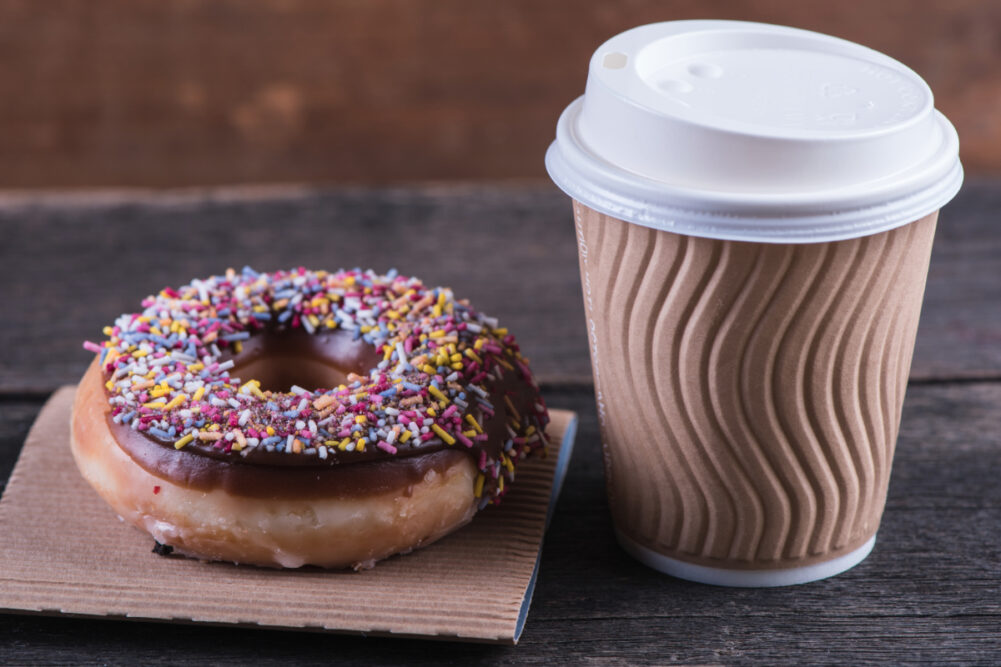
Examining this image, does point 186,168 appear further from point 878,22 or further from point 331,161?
point 878,22

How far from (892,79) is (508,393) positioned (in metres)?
0.55

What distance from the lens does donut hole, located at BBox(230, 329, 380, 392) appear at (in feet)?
4.79

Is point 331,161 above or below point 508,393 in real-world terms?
below

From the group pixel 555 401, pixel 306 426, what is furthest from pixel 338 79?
pixel 306 426

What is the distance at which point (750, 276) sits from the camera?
114cm

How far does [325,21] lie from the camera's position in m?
2.89

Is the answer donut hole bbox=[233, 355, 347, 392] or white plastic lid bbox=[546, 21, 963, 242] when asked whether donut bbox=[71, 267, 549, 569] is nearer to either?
donut hole bbox=[233, 355, 347, 392]

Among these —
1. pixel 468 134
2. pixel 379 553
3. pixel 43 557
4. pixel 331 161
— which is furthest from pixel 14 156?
pixel 379 553

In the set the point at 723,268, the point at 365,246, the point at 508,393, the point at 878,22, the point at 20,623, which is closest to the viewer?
the point at 723,268

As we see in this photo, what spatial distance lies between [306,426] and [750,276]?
1.62 ft

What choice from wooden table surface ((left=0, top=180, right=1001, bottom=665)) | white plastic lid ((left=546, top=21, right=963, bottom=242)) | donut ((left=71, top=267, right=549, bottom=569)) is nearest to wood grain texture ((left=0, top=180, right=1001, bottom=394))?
wooden table surface ((left=0, top=180, right=1001, bottom=665))

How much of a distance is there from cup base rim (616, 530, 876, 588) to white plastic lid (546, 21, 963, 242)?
0.42 metres

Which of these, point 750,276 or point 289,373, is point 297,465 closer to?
point 289,373

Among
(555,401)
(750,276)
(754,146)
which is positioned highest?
(754,146)
